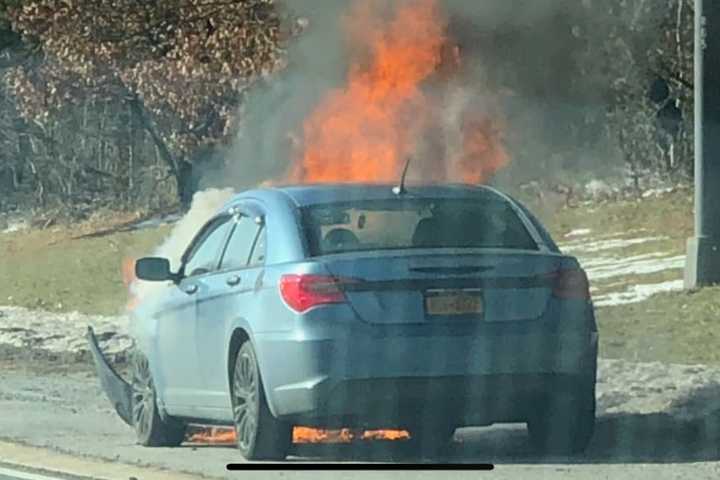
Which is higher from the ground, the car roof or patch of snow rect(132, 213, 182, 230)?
the car roof

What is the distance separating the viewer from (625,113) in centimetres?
2989

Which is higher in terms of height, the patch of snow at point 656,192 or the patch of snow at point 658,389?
the patch of snow at point 658,389

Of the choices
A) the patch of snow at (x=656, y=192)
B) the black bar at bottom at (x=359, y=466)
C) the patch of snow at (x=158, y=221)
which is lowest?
the patch of snow at (x=158, y=221)

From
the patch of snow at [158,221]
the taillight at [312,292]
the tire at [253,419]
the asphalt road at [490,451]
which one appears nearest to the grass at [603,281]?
the patch of snow at [158,221]

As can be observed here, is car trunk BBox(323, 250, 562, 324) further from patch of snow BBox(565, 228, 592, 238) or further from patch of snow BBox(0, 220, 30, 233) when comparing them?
patch of snow BBox(0, 220, 30, 233)

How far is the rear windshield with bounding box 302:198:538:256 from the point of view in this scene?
35.9 ft

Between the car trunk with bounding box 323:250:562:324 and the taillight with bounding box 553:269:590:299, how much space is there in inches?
10.5

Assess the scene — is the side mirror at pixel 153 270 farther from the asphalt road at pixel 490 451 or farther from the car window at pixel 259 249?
the asphalt road at pixel 490 451

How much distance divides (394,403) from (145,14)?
15.4 metres

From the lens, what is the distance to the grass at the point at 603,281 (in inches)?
660

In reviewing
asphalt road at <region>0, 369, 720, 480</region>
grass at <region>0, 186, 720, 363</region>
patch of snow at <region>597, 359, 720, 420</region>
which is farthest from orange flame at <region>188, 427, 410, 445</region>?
grass at <region>0, 186, 720, 363</region>

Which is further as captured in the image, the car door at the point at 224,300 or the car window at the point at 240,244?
the car window at the point at 240,244

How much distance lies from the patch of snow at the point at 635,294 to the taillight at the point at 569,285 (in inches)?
342

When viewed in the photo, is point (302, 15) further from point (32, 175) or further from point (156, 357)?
point (32, 175)
